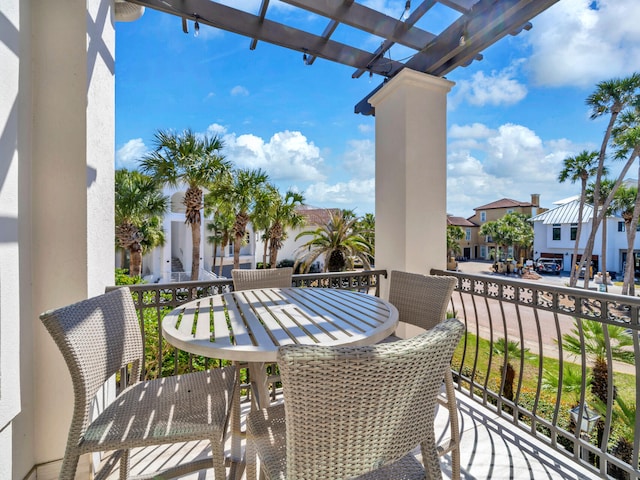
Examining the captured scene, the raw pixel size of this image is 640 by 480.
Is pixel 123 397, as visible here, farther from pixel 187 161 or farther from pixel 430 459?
pixel 187 161

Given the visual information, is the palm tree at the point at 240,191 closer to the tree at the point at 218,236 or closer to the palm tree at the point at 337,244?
the palm tree at the point at 337,244

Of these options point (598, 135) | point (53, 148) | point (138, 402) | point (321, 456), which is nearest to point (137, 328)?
point (138, 402)

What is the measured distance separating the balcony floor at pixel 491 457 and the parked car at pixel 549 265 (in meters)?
30.3

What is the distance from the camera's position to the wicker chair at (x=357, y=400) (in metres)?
0.62

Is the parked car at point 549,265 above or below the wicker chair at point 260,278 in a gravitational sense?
below

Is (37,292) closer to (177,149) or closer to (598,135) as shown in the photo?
(177,149)

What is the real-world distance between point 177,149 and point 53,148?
9252 millimetres

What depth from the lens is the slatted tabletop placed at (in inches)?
43.6

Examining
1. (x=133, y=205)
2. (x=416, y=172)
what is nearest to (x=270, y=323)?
(x=416, y=172)

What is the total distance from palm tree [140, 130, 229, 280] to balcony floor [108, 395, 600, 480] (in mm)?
9706

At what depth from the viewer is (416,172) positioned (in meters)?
2.96

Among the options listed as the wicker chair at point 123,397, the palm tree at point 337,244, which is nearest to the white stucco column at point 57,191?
the wicker chair at point 123,397

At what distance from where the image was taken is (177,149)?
32.2 ft

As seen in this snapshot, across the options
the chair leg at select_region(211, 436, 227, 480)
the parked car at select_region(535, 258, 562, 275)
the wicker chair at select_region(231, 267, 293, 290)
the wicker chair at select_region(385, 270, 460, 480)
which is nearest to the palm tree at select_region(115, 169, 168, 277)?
the wicker chair at select_region(231, 267, 293, 290)
